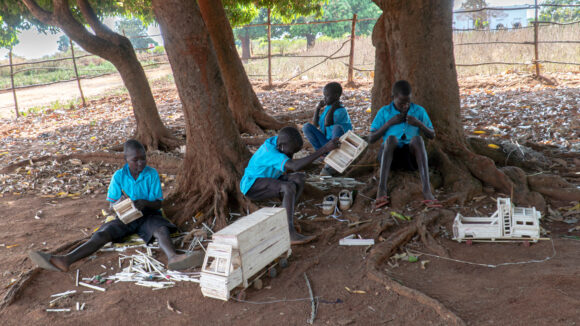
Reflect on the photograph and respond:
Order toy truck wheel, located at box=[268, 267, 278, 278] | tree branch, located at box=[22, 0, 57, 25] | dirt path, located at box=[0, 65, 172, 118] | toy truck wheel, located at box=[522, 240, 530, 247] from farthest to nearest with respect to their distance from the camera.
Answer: dirt path, located at box=[0, 65, 172, 118] < tree branch, located at box=[22, 0, 57, 25] < toy truck wheel, located at box=[522, 240, 530, 247] < toy truck wheel, located at box=[268, 267, 278, 278]

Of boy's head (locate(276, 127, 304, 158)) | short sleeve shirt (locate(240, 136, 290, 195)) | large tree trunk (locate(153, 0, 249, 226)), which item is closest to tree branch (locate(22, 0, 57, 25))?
large tree trunk (locate(153, 0, 249, 226))

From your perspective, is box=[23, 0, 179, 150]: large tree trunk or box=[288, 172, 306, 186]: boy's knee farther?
box=[23, 0, 179, 150]: large tree trunk

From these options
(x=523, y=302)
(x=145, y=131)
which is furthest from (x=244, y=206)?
(x=145, y=131)

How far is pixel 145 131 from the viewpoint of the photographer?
7.73 meters

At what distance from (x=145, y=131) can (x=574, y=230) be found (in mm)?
6509

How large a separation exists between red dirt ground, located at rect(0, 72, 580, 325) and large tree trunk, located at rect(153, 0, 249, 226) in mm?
1097

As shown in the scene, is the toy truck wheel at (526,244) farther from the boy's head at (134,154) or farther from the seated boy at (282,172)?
the boy's head at (134,154)

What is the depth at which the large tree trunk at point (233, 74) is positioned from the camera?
7.72 m

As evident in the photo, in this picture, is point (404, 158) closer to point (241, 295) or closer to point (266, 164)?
point (266, 164)

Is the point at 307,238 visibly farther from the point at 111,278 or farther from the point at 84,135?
the point at 84,135

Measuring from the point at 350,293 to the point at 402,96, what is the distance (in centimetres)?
217

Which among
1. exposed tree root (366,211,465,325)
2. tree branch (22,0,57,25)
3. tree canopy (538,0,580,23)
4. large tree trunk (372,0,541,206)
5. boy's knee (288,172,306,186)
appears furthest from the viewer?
tree canopy (538,0,580,23)

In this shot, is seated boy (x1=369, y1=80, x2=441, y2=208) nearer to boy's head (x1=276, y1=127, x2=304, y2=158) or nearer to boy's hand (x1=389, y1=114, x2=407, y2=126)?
boy's hand (x1=389, y1=114, x2=407, y2=126)

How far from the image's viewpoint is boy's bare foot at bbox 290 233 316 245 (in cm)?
394
